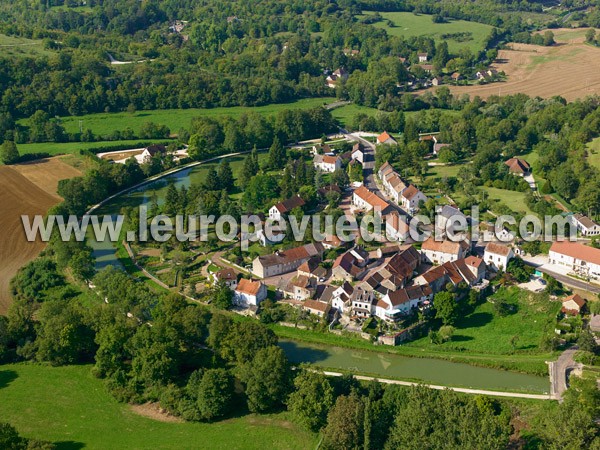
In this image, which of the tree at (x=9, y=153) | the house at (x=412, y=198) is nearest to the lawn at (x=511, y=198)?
the house at (x=412, y=198)

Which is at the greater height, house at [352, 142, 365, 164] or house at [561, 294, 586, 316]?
house at [561, 294, 586, 316]

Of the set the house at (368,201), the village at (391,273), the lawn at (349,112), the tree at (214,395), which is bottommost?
the lawn at (349,112)

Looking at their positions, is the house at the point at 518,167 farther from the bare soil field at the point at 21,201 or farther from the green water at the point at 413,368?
the bare soil field at the point at 21,201

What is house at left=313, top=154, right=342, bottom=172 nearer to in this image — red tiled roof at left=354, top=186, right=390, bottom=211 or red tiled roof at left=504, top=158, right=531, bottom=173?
red tiled roof at left=354, top=186, right=390, bottom=211

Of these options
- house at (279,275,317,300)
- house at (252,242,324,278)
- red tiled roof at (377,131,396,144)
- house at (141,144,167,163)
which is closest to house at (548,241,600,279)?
house at (252,242,324,278)

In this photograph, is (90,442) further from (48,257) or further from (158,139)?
(158,139)
